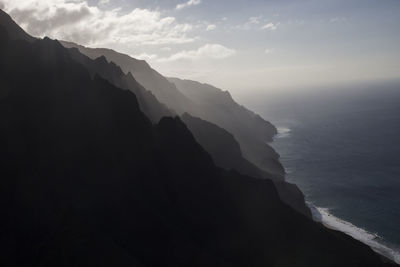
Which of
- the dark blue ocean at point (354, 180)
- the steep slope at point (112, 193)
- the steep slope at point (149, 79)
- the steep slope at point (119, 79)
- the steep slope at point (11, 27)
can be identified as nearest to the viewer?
the steep slope at point (112, 193)

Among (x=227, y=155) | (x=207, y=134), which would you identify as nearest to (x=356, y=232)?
(x=227, y=155)

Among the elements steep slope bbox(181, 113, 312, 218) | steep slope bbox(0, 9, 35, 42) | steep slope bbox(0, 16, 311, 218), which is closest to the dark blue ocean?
steep slope bbox(181, 113, 312, 218)

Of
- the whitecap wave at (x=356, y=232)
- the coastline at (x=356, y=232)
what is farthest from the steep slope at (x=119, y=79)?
the whitecap wave at (x=356, y=232)

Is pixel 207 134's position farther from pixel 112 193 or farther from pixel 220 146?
pixel 112 193

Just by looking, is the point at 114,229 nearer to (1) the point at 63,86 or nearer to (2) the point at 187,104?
(1) the point at 63,86

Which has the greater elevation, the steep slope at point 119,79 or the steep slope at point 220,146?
the steep slope at point 119,79

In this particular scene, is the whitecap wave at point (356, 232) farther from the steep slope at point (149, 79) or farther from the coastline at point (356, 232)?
the steep slope at point (149, 79)

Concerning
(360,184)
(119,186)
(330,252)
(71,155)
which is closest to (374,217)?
(360,184)
